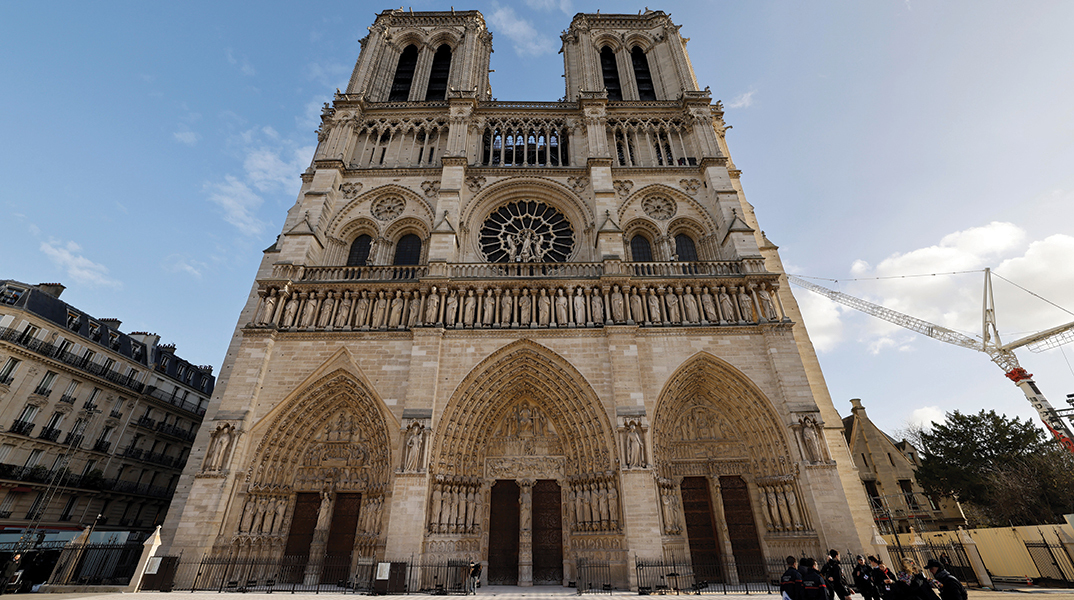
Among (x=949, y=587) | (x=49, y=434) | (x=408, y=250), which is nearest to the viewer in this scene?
(x=949, y=587)

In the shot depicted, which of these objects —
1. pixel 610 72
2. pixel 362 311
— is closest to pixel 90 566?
pixel 362 311

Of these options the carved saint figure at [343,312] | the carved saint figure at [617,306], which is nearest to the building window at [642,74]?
the carved saint figure at [617,306]

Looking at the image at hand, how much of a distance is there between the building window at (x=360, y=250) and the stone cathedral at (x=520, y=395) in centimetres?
17

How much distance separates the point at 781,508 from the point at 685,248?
9.07 meters

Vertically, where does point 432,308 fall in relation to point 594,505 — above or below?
above

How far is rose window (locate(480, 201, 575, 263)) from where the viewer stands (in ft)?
54.9

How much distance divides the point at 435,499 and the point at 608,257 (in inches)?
338

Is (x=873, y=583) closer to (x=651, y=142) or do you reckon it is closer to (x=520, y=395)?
(x=520, y=395)

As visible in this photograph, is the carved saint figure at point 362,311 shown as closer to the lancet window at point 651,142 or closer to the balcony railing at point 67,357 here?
the lancet window at point 651,142

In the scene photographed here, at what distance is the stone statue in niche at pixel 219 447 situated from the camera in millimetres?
11422

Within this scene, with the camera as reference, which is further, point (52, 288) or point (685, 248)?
point (52, 288)

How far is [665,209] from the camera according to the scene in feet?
56.6

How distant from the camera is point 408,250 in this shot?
16875mm

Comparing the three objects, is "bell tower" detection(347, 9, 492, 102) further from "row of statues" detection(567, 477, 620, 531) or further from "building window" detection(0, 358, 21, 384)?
"row of statues" detection(567, 477, 620, 531)
